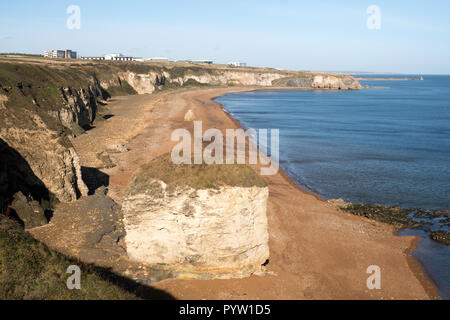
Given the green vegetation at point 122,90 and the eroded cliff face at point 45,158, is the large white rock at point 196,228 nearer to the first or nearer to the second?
the eroded cliff face at point 45,158

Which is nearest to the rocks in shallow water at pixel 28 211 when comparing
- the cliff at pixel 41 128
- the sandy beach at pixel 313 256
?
the cliff at pixel 41 128

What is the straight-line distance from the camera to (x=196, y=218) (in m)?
13.5

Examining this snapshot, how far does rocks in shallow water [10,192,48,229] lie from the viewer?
1719cm

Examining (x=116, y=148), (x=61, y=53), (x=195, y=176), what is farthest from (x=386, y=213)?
(x=61, y=53)

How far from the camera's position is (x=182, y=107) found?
7312 cm

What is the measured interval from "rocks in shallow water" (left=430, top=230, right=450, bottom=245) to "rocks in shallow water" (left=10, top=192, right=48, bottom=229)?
22359 millimetres

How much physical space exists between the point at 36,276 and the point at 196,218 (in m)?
5.60

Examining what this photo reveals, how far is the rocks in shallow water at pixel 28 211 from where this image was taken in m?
17.2

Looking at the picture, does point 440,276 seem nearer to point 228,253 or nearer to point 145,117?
point 228,253

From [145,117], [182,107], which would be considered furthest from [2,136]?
[182,107]

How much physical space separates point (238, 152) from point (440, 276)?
2441 cm

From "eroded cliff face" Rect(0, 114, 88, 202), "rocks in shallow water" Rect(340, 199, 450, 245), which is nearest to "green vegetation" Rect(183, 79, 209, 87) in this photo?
"rocks in shallow water" Rect(340, 199, 450, 245)

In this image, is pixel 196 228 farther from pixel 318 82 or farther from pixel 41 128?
pixel 318 82

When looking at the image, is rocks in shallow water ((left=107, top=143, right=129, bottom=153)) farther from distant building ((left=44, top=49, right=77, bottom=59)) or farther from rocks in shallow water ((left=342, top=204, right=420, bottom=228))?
distant building ((left=44, top=49, right=77, bottom=59))
